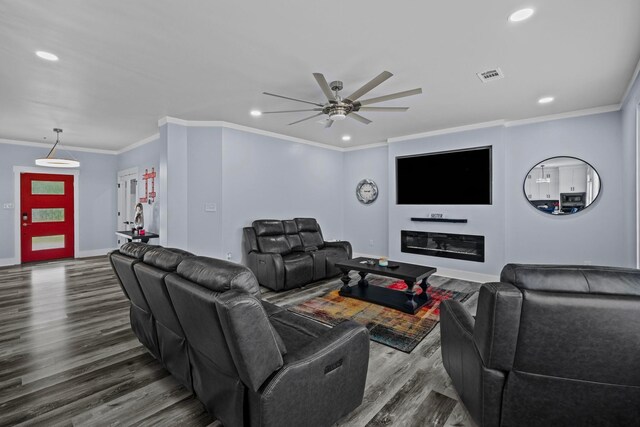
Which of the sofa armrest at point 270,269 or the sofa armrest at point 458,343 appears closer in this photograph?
the sofa armrest at point 458,343

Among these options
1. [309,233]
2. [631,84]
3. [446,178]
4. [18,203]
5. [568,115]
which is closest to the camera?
[631,84]

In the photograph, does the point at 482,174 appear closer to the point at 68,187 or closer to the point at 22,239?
the point at 68,187

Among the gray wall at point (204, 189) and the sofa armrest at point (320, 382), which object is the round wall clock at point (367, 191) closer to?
the gray wall at point (204, 189)

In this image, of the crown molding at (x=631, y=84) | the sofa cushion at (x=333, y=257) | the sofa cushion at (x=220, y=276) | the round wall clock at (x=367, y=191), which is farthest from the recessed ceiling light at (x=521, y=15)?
the round wall clock at (x=367, y=191)

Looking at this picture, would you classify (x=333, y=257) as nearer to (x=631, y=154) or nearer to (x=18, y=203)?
(x=631, y=154)

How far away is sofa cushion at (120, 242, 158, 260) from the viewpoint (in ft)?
7.44

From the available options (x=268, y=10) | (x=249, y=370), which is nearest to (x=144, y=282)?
(x=249, y=370)

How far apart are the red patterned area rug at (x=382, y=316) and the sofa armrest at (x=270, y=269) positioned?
64cm

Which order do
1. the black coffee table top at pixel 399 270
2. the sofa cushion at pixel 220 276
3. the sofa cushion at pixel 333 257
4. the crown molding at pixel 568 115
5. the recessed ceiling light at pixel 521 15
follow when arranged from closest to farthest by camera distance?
1. the sofa cushion at pixel 220 276
2. the recessed ceiling light at pixel 521 15
3. the black coffee table top at pixel 399 270
4. the crown molding at pixel 568 115
5. the sofa cushion at pixel 333 257

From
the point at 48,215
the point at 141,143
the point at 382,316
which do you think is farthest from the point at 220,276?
the point at 48,215

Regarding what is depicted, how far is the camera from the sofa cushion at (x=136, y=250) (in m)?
2.27

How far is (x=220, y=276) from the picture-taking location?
1521 mm

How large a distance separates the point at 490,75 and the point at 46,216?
895 cm

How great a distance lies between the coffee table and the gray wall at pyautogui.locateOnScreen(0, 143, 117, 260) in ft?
21.8
